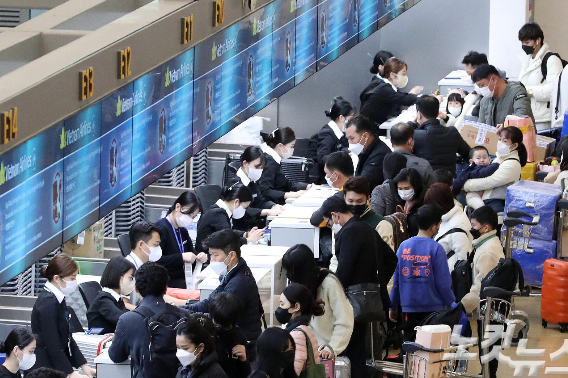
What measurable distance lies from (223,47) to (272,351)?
312cm

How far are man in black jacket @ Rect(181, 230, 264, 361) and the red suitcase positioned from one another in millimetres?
3191

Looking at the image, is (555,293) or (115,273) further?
(555,293)

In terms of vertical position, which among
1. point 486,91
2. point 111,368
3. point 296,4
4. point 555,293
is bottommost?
point 555,293

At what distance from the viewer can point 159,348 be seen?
15.5 feet

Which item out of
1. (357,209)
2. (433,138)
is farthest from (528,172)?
(357,209)

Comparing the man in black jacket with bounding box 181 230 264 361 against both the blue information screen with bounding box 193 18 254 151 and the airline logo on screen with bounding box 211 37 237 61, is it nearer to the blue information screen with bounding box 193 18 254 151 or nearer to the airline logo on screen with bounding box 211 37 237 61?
the blue information screen with bounding box 193 18 254 151

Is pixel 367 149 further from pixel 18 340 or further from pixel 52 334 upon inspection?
pixel 18 340

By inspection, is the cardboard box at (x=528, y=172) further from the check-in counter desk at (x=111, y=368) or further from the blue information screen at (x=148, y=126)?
the check-in counter desk at (x=111, y=368)

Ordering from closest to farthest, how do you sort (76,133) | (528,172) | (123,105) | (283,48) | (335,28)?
(76,133) → (123,105) → (283,48) → (335,28) → (528,172)

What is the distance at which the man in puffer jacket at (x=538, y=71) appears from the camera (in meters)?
10.5

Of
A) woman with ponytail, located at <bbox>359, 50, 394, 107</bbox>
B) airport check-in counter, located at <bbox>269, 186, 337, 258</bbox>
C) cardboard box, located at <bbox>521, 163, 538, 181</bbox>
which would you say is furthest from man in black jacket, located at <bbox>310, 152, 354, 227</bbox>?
woman with ponytail, located at <bbox>359, 50, 394, 107</bbox>

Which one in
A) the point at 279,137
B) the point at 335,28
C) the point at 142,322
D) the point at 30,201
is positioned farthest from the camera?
the point at 335,28

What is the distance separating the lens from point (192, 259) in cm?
686

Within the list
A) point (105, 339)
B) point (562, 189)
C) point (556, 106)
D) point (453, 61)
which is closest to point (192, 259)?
point (105, 339)
